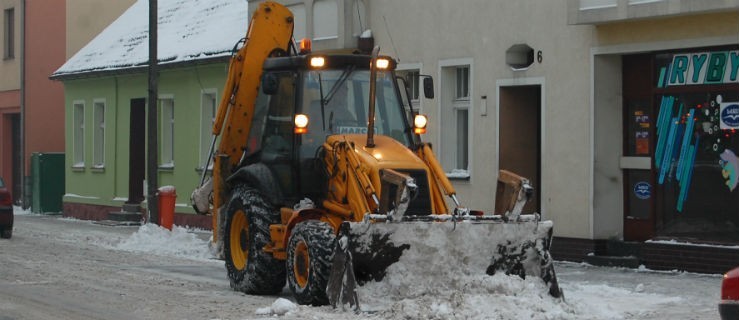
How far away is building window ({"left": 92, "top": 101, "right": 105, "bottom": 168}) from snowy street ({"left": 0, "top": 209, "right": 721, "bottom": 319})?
1301 centimetres

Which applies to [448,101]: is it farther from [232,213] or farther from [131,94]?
[131,94]

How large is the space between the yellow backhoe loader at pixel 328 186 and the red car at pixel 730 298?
3.42 metres

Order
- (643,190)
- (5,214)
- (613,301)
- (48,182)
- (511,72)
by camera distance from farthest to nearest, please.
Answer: (48,182) < (5,214) < (511,72) < (643,190) < (613,301)

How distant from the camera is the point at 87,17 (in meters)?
40.2

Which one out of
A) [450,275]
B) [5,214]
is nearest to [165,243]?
[5,214]

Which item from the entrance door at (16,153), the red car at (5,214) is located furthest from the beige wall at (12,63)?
the red car at (5,214)

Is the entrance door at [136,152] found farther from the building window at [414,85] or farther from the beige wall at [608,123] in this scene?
the beige wall at [608,123]

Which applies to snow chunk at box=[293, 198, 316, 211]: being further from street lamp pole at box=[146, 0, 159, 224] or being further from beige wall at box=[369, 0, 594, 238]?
street lamp pole at box=[146, 0, 159, 224]

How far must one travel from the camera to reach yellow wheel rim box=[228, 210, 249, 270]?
656 inches

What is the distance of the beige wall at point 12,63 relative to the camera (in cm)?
4275

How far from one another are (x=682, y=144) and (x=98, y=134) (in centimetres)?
2075

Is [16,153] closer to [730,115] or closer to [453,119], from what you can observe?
[453,119]

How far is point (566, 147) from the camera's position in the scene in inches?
824

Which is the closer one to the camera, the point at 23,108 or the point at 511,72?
the point at 511,72
